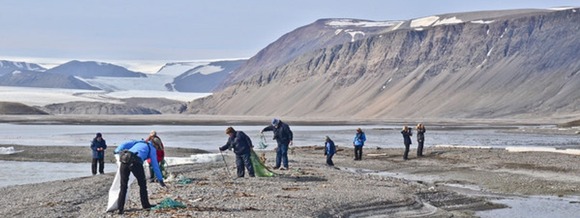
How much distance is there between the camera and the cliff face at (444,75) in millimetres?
131625

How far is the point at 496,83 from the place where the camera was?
137750 millimetres

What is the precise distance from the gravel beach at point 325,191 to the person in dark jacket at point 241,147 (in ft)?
1.22

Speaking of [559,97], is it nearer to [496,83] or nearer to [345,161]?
[496,83]

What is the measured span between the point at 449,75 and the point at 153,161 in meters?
133

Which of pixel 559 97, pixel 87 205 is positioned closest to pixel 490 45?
pixel 559 97

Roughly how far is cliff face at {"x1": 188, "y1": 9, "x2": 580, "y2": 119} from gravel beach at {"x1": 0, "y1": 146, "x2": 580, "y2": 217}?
92.5m

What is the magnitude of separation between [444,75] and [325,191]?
129 m

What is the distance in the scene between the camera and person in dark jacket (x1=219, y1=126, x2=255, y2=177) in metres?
24.3

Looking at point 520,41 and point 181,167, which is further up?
point 520,41

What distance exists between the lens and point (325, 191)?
72.1ft

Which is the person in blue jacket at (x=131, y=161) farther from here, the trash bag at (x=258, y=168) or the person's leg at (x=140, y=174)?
the trash bag at (x=258, y=168)

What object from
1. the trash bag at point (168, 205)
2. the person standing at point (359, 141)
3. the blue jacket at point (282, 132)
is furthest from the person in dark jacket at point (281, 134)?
the trash bag at point (168, 205)

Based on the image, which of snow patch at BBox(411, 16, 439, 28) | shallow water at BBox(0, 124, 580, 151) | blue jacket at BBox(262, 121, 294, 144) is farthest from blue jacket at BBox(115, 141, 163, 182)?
snow patch at BBox(411, 16, 439, 28)

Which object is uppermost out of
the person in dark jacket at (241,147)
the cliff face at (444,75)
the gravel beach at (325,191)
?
the cliff face at (444,75)
